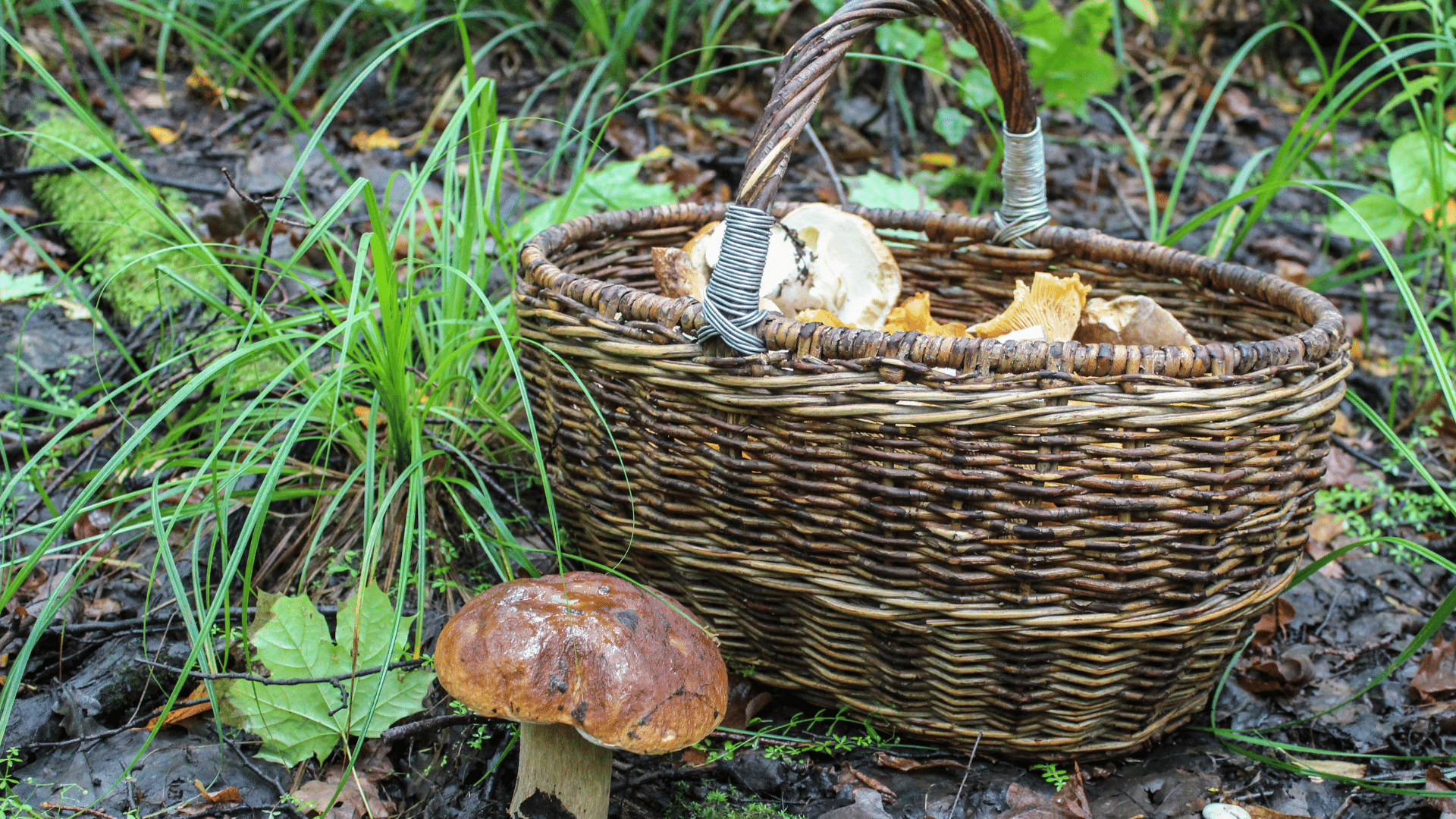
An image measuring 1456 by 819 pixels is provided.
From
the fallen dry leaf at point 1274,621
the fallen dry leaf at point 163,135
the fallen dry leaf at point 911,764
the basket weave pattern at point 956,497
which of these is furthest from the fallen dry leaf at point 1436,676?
the fallen dry leaf at point 163,135

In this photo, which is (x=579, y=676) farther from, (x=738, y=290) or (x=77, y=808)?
(x=77, y=808)

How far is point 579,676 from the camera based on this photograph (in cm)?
118

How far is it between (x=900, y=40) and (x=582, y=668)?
9.30 ft

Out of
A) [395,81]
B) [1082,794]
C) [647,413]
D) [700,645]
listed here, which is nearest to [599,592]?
[700,645]

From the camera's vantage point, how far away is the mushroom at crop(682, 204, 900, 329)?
1.84 metres

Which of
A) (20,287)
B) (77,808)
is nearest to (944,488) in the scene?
(77,808)

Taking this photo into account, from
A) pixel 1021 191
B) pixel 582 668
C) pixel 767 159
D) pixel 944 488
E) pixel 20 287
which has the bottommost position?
pixel 20 287

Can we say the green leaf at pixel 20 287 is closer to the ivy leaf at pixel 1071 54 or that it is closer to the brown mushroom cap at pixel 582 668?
the brown mushroom cap at pixel 582 668

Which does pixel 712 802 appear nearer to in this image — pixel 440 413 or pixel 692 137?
pixel 440 413

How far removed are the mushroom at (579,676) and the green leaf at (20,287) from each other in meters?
1.90

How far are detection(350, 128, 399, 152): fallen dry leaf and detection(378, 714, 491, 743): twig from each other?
2573mm

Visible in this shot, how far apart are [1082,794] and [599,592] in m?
0.90

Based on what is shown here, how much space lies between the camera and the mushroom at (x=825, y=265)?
1841mm

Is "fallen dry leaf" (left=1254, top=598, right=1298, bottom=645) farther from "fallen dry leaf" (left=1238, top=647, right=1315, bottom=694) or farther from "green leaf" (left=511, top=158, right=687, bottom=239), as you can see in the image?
"green leaf" (left=511, top=158, right=687, bottom=239)
